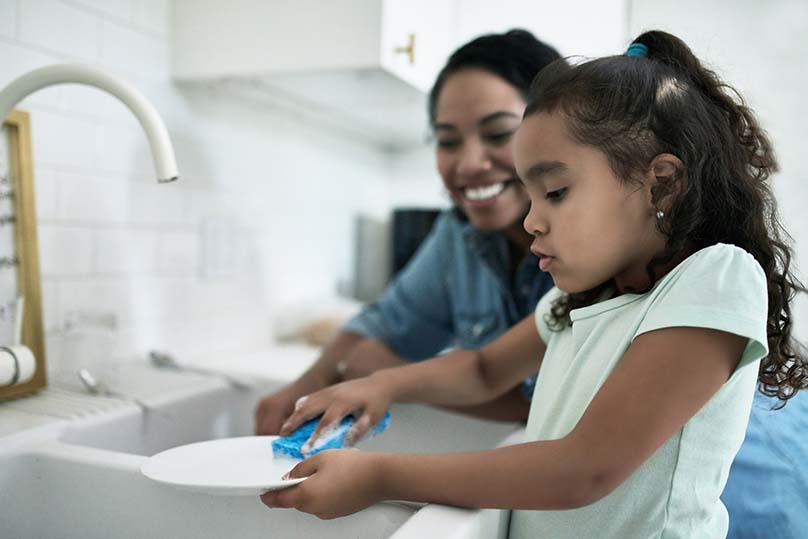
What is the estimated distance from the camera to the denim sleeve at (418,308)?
1201 mm

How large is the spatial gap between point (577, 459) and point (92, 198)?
0.83m

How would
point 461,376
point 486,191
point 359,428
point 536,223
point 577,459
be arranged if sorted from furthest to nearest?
1. point 486,191
2. point 461,376
3. point 359,428
4. point 536,223
5. point 577,459

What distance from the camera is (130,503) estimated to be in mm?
624

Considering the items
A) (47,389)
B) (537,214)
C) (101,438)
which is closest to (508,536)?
(537,214)

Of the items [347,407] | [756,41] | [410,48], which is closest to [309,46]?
[410,48]

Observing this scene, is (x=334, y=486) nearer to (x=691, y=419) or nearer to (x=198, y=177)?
(x=691, y=419)

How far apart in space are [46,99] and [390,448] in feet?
2.29

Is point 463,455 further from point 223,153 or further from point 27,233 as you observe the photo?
point 223,153

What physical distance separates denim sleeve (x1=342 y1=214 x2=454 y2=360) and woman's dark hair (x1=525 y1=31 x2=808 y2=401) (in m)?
0.59

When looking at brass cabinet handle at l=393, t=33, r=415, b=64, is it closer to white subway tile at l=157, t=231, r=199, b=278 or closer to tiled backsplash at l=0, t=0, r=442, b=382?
tiled backsplash at l=0, t=0, r=442, b=382

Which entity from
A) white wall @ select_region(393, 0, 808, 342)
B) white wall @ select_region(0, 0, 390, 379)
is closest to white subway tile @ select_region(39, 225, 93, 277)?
white wall @ select_region(0, 0, 390, 379)

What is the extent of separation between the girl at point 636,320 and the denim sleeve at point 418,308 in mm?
510

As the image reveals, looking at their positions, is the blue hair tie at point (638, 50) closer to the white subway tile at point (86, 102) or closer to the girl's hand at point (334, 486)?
the girl's hand at point (334, 486)

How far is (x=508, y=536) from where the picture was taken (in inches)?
26.2
